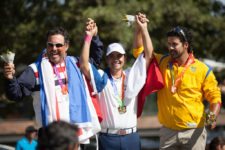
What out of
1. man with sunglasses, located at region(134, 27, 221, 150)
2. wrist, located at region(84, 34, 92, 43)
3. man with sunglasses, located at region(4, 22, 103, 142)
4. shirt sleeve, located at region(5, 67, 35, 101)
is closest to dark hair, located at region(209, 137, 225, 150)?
man with sunglasses, located at region(134, 27, 221, 150)

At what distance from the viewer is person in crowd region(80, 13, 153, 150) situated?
27.5ft

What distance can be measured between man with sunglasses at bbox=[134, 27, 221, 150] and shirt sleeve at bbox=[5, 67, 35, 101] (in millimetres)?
1610

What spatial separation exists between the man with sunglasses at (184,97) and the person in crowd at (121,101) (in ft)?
0.96

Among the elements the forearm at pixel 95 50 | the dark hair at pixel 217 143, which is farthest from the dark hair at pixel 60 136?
the dark hair at pixel 217 143

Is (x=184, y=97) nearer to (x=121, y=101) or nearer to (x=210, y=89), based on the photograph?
(x=210, y=89)

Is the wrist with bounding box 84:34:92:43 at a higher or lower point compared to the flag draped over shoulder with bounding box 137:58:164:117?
higher

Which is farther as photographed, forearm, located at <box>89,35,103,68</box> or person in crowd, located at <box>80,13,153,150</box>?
person in crowd, located at <box>80,13,153,150</box>

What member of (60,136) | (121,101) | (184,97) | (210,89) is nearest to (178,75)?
(184,97)

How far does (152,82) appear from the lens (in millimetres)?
8531

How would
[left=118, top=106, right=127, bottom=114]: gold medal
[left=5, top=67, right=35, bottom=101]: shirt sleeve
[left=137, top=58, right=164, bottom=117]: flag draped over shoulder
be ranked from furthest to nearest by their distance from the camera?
1. [left=137, top=58, right=164, bottom=117]: flag draped over shoulder
2. [left=118, top=106, right=127, bottom=114]: gold medal
3. [left=5, top=67, right=35, bottom=101]: shirt sleeve

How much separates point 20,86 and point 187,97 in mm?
1921

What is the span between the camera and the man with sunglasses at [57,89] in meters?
7.64

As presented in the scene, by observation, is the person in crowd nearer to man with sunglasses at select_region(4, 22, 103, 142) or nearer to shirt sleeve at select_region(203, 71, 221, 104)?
man with sunglasses at select_region(4, 22, 103, 142)

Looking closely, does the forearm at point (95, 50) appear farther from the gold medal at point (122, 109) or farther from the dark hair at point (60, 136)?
the dark hair at point (60, 136)
